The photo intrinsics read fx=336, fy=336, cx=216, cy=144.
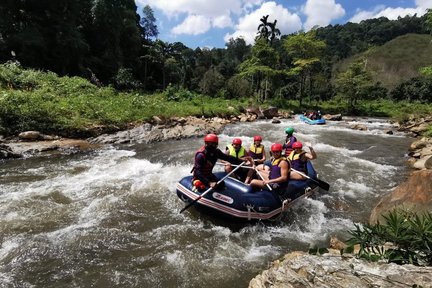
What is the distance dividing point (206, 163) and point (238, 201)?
0.99 metres

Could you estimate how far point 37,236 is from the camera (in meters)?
5.98

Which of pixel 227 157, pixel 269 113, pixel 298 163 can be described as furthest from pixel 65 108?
pixel 269 113

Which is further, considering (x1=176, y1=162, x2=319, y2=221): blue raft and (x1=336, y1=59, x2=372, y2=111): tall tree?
(x1=336, y1=59, x2=372, y2=111): tall tree

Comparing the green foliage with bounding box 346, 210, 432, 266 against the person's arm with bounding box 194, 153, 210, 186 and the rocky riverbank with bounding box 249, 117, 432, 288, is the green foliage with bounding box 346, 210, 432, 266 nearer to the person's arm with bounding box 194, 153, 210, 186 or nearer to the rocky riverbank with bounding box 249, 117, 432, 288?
the rocky riverbank with bounding box 249, 117, 432, 288

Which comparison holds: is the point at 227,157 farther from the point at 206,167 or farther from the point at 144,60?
the point at 144,60

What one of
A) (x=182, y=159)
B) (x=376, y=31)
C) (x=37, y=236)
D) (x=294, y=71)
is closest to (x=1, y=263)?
(x=37, y=236)

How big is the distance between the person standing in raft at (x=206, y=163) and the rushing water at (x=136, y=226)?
0.80 m

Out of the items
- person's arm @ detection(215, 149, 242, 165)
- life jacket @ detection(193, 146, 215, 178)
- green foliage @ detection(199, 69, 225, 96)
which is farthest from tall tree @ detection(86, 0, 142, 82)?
life jacket @ detection(193, 146, 215, 178)

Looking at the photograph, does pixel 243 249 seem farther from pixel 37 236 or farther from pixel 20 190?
pixel 20 190

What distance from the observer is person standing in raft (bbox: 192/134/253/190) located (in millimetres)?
6492

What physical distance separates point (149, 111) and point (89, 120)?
13.6 feet

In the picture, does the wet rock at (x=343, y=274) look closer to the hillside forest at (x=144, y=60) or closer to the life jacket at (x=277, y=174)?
the life jacket at (x=277, y=174)

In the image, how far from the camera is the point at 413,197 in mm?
5922

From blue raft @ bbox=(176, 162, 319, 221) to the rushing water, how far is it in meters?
0.28
